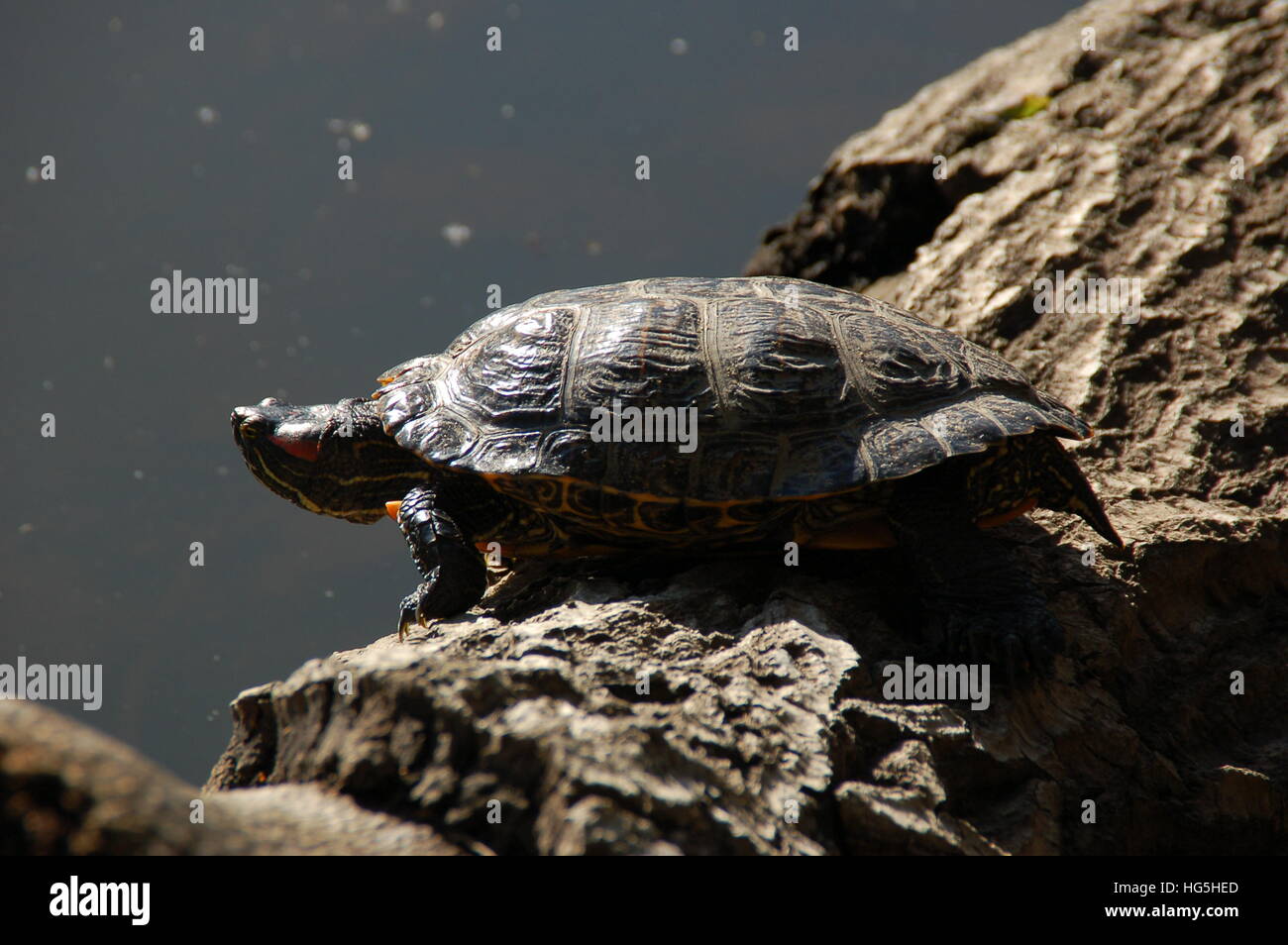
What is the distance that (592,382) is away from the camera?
143 inches

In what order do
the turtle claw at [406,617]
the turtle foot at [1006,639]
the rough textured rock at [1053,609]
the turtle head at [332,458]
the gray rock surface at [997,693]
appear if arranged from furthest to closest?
the turtle head at [332,458], the turtle claw at [406,617], the turtle foot at [1006,639], the rough textured rock at [1053,609], the gray rock surface at [997,693]

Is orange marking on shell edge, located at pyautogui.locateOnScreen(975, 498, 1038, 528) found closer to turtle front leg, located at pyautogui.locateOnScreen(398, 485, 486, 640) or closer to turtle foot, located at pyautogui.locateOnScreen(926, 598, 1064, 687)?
turtle foot, located at pyautogui.locateOnScreen(926, 598, 1064, 687)

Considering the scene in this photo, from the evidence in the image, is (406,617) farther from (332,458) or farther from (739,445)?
(739,445)

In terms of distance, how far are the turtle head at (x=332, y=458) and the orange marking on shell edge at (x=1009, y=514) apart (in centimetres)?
255

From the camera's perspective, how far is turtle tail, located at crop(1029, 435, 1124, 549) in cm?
366

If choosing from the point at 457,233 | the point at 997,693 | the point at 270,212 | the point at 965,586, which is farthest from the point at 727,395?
the point at 270,212

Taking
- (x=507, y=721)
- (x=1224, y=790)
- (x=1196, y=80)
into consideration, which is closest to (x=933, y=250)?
(x=1196, y=80)

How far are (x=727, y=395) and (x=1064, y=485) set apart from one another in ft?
4.97

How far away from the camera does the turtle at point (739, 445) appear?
130 inches

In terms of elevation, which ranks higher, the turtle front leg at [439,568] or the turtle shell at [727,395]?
the turtle shell at [727,395]

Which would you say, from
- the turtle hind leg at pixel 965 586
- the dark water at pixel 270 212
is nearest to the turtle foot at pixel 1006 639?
the turtle hind leg at pixel 965 586

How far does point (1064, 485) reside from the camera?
146 inches

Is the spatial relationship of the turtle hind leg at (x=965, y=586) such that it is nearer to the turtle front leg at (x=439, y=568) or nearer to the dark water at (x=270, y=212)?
the turtle front leg at (x=439, y=568)
